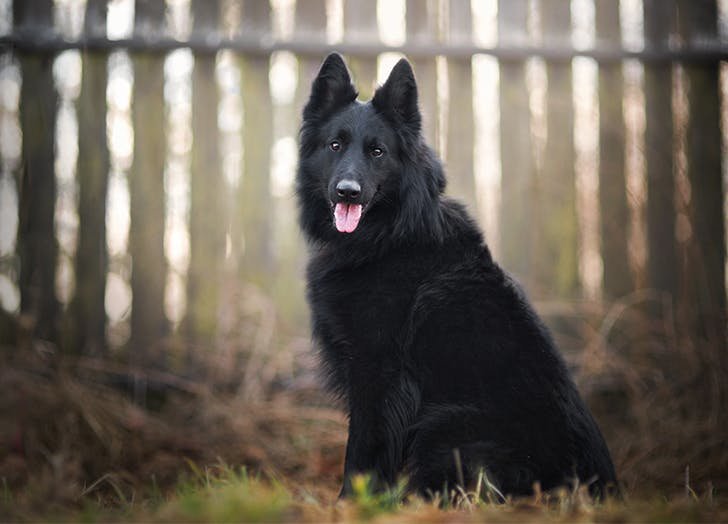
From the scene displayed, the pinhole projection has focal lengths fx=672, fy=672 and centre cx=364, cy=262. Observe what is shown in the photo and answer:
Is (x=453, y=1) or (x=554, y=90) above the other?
(x=453, y=1)

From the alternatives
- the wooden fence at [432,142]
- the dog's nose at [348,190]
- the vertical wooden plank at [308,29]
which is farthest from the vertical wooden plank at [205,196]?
the dog's nose at [348,190]

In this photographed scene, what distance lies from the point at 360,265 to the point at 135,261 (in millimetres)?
2512

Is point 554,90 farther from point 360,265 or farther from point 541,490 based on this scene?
point 541,490

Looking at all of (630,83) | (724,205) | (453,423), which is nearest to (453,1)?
(630,83)

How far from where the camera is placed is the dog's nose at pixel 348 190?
3209 millimetres

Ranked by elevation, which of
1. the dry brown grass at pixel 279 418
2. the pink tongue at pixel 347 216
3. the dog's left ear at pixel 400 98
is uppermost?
the dog's left ear at pixel 400 98

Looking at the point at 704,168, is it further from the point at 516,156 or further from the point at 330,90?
the point at 330,90

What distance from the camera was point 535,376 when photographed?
9.48 feet

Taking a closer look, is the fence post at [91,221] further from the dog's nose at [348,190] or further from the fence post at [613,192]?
the fence post at [613,192]

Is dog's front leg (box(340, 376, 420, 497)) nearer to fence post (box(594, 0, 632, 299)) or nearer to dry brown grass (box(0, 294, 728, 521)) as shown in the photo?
dry brown grass (box(0, 294, 728, 521))

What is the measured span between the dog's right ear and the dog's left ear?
0.18 meters

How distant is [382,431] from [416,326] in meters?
0.49

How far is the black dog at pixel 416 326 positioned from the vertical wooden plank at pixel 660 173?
2483 mm

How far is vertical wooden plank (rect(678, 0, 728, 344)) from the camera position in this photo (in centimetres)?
513
